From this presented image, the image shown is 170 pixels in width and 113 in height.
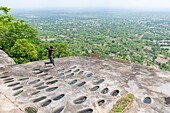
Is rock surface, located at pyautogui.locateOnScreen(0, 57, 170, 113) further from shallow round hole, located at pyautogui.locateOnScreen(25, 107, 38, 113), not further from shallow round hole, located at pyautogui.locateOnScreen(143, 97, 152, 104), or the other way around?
shallow round hole, located at pyautogui.locateOnScreen(25, 107, 38, 113)

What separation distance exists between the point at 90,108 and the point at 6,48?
2317 cm

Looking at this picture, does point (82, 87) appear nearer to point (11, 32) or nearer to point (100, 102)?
point (100, 102)

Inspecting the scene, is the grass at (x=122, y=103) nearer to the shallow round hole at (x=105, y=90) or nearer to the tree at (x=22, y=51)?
the shallow round hole at (x=105, y=90)

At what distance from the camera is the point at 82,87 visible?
14422 millimetres

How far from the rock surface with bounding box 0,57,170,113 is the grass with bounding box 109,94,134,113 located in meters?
0.24

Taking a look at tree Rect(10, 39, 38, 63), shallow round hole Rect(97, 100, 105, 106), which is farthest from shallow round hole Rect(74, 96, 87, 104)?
tree Rect(10, 39, 38, 63)

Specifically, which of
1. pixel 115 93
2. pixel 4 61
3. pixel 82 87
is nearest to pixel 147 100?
pixel 115 93

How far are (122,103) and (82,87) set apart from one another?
3394 millimetres

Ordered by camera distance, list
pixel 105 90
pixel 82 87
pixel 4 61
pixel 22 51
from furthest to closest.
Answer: pixel 22 51 → pixel 4 61 → pixel 82 87 → pixel 105 90

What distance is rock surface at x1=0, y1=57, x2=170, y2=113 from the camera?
1177cm

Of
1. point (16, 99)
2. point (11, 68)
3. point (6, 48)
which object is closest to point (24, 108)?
point (16, 99)

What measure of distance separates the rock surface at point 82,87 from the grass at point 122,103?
0.80 feet

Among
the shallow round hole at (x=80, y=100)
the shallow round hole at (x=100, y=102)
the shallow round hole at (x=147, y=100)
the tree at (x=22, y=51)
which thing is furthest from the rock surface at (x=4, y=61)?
the shallow round hole at (x=147, y=100)

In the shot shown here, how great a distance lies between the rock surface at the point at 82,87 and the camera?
11766mm
